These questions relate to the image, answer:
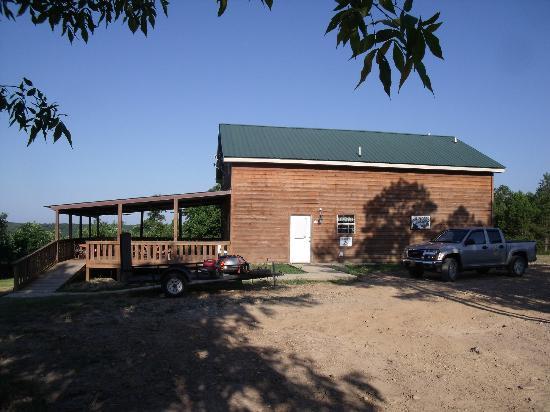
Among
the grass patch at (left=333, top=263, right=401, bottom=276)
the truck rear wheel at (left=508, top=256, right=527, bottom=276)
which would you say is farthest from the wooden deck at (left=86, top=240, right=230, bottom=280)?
the truck rear wheel at (left=508, top=256, right=527, bottom=276)

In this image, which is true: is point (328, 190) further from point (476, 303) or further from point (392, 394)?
point (392, 394)

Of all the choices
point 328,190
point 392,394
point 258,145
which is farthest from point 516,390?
point 258,145

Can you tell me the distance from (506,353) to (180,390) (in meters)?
5.01

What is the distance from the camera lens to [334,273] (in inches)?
667

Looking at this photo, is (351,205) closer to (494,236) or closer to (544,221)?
(494,236)

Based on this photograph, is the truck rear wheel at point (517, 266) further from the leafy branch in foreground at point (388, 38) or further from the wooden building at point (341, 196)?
the leafy branch in foreground at point (388, 38)

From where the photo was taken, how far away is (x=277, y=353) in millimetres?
6969

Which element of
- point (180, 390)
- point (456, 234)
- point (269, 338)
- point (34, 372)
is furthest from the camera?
point (456, 234)

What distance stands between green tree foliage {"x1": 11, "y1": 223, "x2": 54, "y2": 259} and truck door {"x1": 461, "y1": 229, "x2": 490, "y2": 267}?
25289 mm

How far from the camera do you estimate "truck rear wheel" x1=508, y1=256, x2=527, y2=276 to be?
16.1 meters

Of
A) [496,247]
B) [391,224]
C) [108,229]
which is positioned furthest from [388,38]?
[108,229]

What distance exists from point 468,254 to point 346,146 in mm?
9714

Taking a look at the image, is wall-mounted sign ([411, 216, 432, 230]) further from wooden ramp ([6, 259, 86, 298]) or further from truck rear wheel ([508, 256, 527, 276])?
wooden ramp ([6, 259, 86, 298])

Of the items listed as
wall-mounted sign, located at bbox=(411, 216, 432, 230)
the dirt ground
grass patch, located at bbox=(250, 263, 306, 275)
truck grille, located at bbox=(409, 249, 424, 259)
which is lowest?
grass patch, located at bbox=(250, 263, 306, 275)
